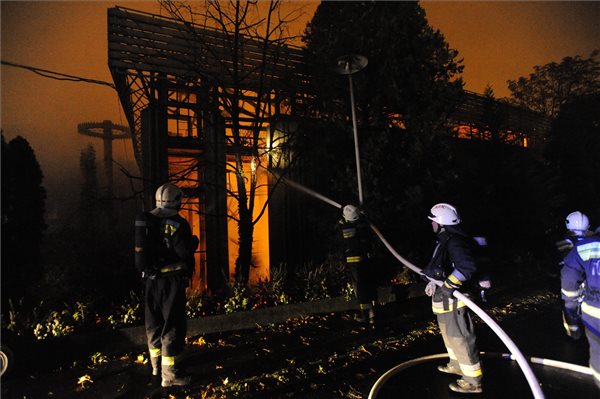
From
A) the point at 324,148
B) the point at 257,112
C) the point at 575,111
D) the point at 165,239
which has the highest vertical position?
the point at 575,111

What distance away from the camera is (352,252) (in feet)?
21.4

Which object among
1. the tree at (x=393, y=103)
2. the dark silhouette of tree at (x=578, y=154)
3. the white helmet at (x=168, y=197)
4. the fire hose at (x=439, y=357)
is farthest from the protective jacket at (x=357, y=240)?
the dark silhouette of tree at (x=578, y=154)

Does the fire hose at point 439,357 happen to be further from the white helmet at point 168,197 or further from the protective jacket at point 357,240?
the white helmet at point 168,197

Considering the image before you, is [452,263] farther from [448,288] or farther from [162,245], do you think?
[162,245]

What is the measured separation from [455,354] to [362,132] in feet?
19.9

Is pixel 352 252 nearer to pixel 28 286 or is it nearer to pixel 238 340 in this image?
pixel 238 340

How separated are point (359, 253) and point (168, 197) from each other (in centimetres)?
340

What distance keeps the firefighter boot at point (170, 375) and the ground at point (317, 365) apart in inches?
3.4

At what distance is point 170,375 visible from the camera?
171 inches

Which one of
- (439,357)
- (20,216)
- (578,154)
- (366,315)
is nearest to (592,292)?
(439,357)

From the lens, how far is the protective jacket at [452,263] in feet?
13.0

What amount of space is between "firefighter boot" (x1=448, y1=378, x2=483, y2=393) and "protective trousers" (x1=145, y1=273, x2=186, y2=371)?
10.5 ft

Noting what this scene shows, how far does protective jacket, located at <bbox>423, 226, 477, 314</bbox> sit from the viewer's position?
3957 millimetres

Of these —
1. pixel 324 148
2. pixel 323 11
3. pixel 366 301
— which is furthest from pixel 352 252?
pixel 323 11
